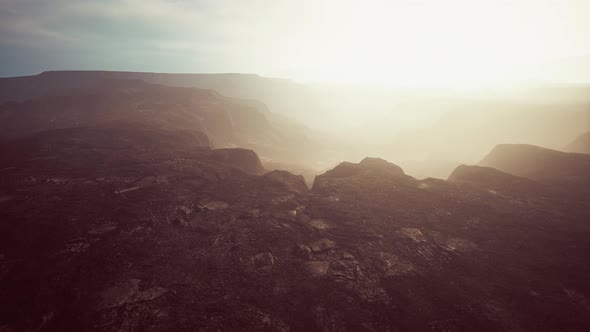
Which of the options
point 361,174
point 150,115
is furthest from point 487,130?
point 150,115

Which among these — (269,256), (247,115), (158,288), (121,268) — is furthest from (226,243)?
(247,115)

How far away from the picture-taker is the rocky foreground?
13305mm

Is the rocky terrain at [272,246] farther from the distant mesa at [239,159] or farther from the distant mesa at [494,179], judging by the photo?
the distant mesa at [239,159]

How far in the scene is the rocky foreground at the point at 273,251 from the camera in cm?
1330

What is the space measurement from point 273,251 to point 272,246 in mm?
542

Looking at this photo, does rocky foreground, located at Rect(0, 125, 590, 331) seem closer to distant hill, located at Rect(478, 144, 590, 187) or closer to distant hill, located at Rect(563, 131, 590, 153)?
distant hill, located at Rect(478, 144, 590, 187)

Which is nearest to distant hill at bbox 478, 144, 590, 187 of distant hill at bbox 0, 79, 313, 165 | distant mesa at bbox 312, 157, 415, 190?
distant mesa at bbox 312, 157, 415, 190

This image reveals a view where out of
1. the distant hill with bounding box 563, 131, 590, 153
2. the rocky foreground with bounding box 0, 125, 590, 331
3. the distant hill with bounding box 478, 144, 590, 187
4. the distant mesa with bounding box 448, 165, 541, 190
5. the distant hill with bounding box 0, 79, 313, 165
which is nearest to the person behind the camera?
the rocky foreground with bounding box 0, 125, 590, 331

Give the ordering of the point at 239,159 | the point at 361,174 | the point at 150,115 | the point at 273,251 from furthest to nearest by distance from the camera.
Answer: the point at 150,115 → the point at 239,159 → the point at 361,174 → the point at 273,251

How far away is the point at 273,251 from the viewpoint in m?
18.5

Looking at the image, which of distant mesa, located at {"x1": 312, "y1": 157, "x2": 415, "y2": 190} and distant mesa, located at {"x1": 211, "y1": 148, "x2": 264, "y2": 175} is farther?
distant mesa, located at {"x1": 211, "y1": 148, "x2": 264, "y2": 175}

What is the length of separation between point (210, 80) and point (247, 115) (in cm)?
10689

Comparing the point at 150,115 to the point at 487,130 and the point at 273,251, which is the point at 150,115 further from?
the point at 487,130

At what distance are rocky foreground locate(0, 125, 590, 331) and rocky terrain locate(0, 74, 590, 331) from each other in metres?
0.10
